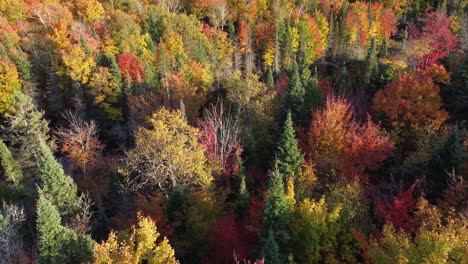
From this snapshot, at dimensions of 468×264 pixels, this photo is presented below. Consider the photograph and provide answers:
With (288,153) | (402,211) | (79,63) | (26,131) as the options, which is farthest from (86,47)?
(402,211)

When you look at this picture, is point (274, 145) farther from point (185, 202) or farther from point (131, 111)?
point (131, 111)

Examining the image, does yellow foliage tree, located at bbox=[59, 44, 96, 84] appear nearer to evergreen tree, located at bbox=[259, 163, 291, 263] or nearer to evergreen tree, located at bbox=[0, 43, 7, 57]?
evergreen tree, located at bbox=[0, 43, 7, 57]

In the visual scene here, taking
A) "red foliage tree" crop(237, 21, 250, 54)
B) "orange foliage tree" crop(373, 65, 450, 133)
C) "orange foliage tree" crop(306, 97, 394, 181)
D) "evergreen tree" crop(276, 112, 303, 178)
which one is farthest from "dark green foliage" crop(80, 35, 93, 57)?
"orange foliage tree" crop(373, 65, 450, 133)

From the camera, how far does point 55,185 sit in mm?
28734

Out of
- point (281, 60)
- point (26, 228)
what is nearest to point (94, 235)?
point (26, 228)

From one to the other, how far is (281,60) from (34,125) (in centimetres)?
4434

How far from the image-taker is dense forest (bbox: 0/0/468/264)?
912 inches

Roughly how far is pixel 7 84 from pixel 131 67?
17.1 metres

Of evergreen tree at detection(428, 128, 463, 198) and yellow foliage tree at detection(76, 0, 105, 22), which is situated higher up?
yellow foliage tree at detection(76, 0, 105, 22)

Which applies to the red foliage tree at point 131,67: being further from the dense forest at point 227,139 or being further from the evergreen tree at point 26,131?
the evergreen tree at point 26,131

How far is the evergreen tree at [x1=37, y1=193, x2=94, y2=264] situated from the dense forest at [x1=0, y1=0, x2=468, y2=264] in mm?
79

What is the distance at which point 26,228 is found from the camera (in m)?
34.2

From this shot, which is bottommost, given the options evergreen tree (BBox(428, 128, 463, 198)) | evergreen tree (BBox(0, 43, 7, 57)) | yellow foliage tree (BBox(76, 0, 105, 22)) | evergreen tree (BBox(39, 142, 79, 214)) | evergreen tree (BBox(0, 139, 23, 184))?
evergreen tree (BBox(0, 139, 23, 184))

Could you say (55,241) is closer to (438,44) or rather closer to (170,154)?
(170,154)
